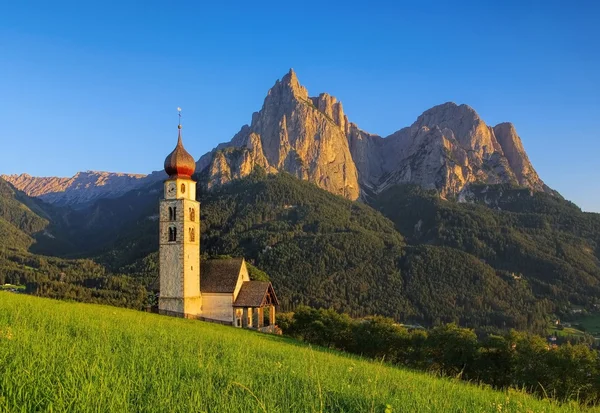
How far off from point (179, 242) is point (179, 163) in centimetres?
790

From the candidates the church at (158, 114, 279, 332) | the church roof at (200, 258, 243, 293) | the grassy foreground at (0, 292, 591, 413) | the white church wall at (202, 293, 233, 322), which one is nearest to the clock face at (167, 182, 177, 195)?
the church at (158, 114, 279, 332)

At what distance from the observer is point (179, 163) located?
48.6m

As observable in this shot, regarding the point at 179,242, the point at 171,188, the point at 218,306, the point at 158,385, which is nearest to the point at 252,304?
the point at 218,306

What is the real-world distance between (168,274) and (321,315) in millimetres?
16039

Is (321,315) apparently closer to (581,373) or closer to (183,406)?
(581,373)

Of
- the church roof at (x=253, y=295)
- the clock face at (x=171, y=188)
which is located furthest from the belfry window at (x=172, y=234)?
the church roof at (x=253, y=295)

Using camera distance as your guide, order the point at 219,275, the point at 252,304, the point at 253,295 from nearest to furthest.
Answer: the point at 252,304, the point at 253,295, the point at 219,275

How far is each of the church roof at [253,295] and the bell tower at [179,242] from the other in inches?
164

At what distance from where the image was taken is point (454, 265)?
182 metres

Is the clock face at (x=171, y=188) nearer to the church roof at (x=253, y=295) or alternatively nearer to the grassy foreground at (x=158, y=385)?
the church roof at (x=253, y=295)

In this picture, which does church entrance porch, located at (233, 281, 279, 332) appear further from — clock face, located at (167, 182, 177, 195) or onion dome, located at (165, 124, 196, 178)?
onion dome, located at (165, 124, 196, 178)

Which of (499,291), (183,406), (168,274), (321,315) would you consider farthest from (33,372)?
(499,291)

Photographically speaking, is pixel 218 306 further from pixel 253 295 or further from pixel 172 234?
pixel 172 234

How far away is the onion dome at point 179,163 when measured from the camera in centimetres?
4856
